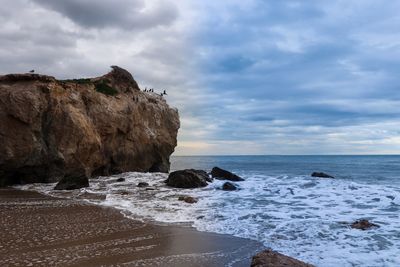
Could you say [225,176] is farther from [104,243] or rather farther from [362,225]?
[104,243]

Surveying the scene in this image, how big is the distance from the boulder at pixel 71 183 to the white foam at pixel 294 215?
33.3 inches

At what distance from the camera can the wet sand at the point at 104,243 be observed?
8.34 m

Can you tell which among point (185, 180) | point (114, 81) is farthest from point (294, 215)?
point (114, 81)

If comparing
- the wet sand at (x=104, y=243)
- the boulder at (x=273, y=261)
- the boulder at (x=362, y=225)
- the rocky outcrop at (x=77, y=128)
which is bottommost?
the wet sand at (x=104, y=243)

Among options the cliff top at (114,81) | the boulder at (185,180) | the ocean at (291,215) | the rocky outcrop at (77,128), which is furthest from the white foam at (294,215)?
the cliff top at (114,81)

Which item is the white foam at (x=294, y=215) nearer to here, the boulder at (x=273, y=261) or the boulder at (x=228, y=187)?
the boulder at (x=228, y=187)

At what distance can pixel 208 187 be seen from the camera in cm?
2483

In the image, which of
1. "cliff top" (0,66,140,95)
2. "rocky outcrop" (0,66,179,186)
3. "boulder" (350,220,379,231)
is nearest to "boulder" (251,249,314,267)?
"boulder" (350,220,379,231)

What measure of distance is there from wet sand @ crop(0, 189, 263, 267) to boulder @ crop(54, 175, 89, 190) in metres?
7.94

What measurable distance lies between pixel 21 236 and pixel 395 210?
13.1m

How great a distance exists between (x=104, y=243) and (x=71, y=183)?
45.0 feet

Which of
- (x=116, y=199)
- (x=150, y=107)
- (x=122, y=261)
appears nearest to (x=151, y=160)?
(x=150, y=107)

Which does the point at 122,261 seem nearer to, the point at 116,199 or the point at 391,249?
the point at 391,249

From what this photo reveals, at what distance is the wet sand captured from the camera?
27.3ft
